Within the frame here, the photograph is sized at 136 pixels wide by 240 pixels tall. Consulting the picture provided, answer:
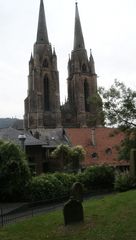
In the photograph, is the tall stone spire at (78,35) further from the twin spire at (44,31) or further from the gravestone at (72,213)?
the gravestone at (72,213)

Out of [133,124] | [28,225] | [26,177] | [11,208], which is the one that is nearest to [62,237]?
[28,225]

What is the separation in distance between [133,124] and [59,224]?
26.7 metres

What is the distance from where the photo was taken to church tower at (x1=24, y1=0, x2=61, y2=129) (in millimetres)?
87750

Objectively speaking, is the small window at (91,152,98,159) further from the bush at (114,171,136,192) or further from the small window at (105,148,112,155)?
the bush at (114,171,136,192)

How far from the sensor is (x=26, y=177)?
32312 mm

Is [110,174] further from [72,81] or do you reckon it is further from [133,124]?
[72,81]

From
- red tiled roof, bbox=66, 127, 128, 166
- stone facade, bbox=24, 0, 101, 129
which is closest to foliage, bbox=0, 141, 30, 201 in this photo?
red tiled roof, bbox=66, 127, 128, 166

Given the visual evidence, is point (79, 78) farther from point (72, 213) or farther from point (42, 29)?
point (72, 213)

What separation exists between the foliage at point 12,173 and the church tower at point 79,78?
5896 cm

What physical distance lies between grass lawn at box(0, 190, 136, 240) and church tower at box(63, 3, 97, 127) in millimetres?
72841

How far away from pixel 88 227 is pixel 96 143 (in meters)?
46.6

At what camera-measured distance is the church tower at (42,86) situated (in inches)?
3455

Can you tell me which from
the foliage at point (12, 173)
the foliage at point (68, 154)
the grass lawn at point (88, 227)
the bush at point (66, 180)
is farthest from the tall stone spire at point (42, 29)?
the grass lawn at point (88, 227)

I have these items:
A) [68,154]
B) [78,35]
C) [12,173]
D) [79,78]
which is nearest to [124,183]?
[12,173]
